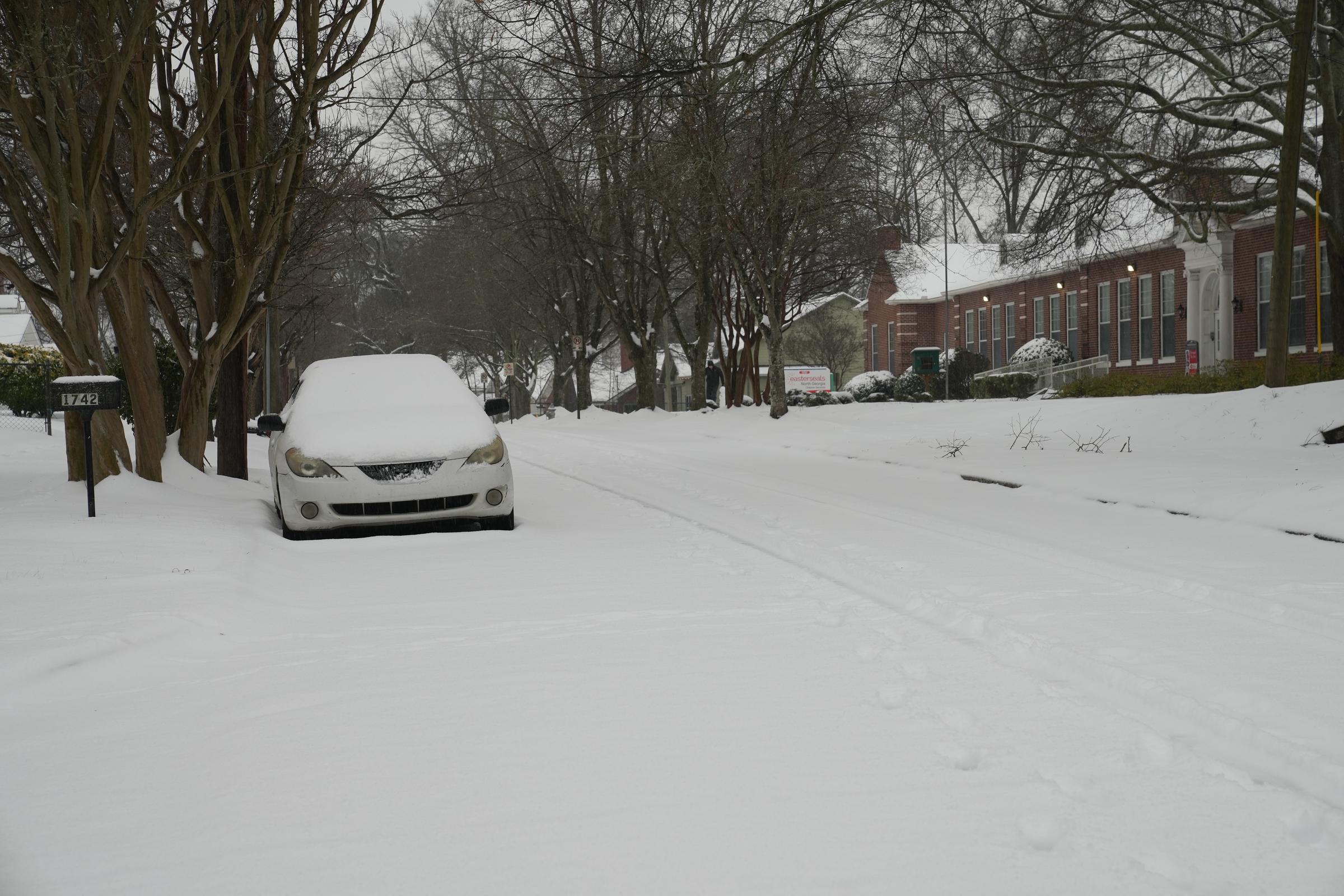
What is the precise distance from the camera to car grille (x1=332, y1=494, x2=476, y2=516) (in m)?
10.7

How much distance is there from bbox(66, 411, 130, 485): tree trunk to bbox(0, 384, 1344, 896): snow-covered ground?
90cm

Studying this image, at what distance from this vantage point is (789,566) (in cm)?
873

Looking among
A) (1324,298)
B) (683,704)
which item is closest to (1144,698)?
(683,704)

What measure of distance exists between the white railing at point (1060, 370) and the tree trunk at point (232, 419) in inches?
1092

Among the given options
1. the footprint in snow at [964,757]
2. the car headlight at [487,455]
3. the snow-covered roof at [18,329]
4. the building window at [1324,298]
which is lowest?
the footprint in snow at [964,757]

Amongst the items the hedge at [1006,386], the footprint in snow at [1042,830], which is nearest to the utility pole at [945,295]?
the hedge at [1006,386]

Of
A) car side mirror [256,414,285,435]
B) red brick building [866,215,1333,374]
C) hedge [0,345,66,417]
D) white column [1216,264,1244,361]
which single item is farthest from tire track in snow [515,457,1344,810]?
white column [1216,264,1244,361]

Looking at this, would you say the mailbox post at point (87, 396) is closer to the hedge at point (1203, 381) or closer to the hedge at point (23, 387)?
the hedge at point (1203, 381)

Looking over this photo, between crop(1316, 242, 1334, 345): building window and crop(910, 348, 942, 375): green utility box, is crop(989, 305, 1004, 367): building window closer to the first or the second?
crop(910, 348, 942, 375): green utility box

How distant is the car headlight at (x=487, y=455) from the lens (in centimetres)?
1095

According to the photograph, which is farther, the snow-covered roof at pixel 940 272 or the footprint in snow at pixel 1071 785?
the snow-covered roof at pixel 940 272

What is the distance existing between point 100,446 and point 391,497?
3.53 metres

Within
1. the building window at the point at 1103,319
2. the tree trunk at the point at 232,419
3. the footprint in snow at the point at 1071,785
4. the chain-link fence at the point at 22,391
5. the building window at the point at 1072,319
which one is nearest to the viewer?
the footprint in snow at the point at 1071,785

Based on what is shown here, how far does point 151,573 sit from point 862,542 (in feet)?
16.9
